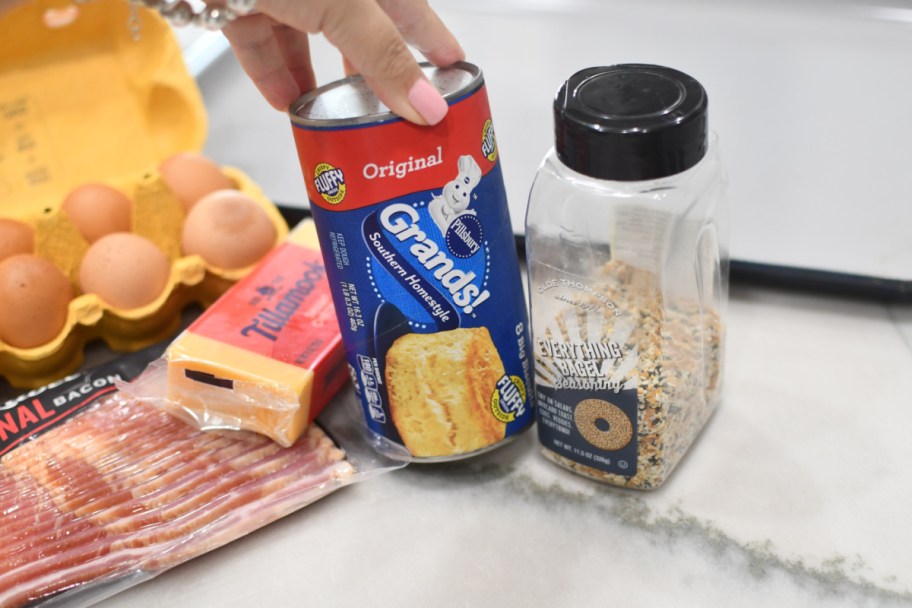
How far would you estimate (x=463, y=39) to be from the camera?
4.50 feet

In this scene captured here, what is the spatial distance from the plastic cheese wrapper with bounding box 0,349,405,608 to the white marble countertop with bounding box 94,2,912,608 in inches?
0.9

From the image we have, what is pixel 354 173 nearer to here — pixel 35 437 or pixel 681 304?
pixel 681 304

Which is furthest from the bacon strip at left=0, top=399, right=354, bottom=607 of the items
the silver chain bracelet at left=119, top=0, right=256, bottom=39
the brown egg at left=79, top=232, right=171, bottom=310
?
the silver chain bracelet at left=119, top=0, right=256, bottom=39

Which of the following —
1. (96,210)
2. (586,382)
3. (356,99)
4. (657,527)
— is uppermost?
(356,99)

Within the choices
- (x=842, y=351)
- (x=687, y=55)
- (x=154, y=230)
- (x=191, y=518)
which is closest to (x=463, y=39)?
(x=687, y=55)

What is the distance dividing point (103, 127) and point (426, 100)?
59 centimetres

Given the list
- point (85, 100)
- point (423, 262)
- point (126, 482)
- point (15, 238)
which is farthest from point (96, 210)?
point (423, 262)

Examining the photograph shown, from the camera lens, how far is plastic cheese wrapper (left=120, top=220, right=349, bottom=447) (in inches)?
28.6

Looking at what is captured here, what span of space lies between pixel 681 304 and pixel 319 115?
0.31 meters

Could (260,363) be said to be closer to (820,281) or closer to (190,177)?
(190,177)

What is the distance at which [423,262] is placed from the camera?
24.5 inches

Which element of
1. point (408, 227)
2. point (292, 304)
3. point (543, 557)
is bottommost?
point (543, 557)

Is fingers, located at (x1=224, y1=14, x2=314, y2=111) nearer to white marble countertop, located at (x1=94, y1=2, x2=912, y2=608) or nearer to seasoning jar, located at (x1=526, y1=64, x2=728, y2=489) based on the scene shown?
seasoning jar, located at (x1=526, y1=64, x2=728, y2=489)

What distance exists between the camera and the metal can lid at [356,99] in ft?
1.88
